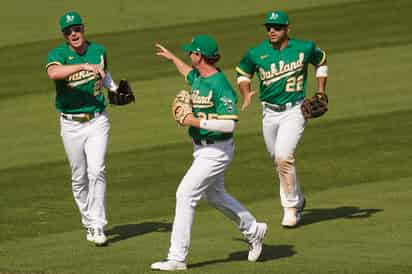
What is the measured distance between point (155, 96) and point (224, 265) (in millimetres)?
11049

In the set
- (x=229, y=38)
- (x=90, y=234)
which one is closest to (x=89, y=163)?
(x=90, y=234)

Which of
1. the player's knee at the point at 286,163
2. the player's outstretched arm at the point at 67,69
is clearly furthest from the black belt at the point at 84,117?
the player's knee at the point at 286,163

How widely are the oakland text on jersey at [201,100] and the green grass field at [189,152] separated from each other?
150cm

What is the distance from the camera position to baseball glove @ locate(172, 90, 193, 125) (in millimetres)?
10984

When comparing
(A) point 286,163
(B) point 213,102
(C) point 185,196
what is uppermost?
(B) point 213,102

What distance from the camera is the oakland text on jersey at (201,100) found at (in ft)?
36.5

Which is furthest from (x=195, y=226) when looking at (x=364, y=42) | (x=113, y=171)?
(x=364, y=42)

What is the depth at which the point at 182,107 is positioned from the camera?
11.0 m

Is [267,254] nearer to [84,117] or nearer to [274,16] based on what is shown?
[84,117]

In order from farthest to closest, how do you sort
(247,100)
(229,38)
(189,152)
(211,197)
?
(229,38) < (189,152) < (247,100) < (211,197)

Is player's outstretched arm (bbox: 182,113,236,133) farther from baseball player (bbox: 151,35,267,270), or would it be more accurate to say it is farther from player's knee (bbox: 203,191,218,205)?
player's knee (bbox: 203,191,218,205)

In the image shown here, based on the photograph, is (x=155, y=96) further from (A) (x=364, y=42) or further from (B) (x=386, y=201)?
(B) (x=386, y=201)

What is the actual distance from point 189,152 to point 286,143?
190 inches

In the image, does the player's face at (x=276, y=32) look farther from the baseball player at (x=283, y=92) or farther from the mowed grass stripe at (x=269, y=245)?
the mowed grass stripe at (x=269, y=245)
